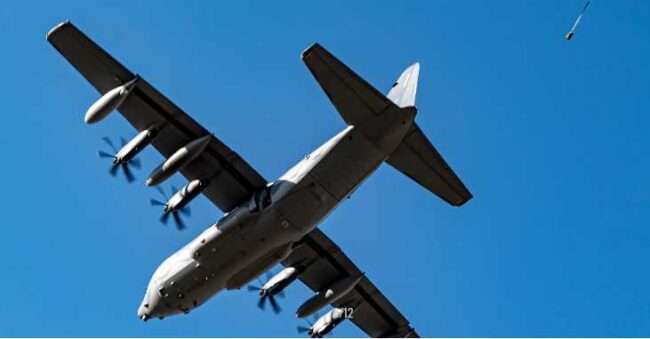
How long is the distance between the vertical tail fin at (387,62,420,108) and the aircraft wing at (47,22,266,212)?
240 inches

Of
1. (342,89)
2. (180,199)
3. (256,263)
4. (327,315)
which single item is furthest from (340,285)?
(342,89)

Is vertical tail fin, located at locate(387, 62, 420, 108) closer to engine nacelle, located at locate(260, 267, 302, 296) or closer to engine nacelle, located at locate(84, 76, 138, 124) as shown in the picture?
engine nacelle, located at locate(84, 76, 138, 124)

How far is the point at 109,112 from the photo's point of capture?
32.3 m

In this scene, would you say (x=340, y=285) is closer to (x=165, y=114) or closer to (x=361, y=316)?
(x=361, y=316)

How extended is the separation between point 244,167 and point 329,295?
713cm

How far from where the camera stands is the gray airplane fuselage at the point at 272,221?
32.1 meters

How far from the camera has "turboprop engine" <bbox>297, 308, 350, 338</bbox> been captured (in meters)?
40.8

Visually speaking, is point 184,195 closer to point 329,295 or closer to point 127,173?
point 127,173

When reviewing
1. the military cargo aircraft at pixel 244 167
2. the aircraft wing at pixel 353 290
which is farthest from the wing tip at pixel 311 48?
the aircraft wing at pixel 353 290

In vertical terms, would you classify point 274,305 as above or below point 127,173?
below

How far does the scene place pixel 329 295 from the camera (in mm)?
39188

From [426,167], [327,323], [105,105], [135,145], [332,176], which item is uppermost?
[105,105]

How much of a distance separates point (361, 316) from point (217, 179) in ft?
35.0

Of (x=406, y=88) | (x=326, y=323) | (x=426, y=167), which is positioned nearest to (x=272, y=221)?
(x=426, y=167)
